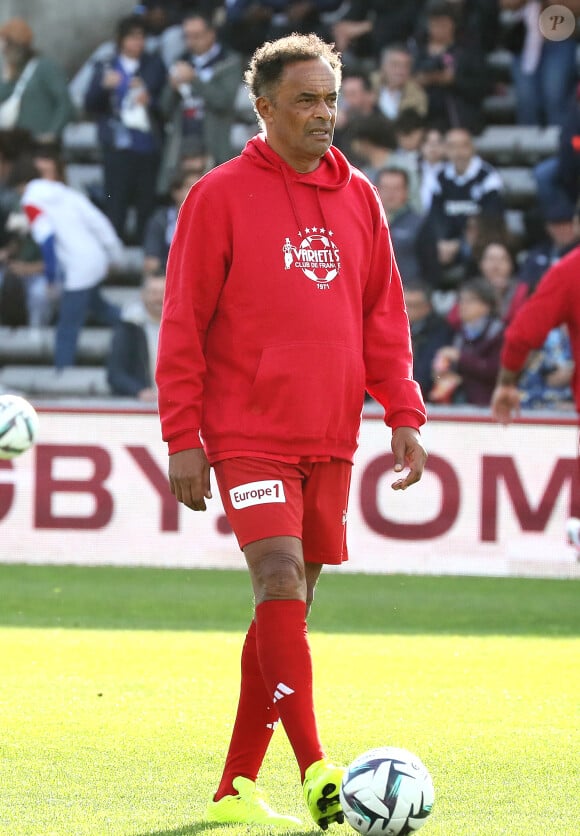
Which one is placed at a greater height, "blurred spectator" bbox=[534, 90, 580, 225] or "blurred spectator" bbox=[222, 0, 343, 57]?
"blurred spectator" bbox=[222, 0, 343, 57]

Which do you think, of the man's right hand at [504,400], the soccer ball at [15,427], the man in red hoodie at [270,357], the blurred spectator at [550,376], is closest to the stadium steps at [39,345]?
the blurred spectator at [550,376]

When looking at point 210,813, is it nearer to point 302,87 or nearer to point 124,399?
point 302,87

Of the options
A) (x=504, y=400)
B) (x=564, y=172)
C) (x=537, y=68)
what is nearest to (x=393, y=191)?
(x=564, y=172)

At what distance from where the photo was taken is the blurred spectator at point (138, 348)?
14570 millimetres

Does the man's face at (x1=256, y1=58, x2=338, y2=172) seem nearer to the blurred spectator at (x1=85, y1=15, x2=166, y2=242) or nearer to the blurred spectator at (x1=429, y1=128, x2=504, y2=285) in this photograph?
the blurred spectator at (x1=429, y1=128, x2=504, y2=285)

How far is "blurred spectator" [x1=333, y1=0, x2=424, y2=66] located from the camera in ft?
52.4

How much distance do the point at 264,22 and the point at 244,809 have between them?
521 inches

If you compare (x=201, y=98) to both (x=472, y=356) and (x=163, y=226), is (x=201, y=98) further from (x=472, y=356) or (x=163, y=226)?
(x=472, y=356)

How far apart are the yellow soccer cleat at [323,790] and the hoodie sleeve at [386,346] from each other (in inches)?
41.2

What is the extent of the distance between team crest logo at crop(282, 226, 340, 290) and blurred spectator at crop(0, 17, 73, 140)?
41.4 ft

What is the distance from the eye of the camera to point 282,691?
416cm

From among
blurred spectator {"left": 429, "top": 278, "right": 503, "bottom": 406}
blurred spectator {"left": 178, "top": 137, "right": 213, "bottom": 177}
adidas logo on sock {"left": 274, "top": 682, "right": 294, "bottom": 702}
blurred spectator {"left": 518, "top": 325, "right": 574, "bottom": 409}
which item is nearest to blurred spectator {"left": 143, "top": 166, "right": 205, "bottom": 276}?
blurred spectator {"left": 178, "top": 137, "right": 213, "bottom": 177}

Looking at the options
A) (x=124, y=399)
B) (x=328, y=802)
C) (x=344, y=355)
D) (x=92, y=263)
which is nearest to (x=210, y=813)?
(x=328, y=802)

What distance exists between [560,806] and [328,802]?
2.68 ft
